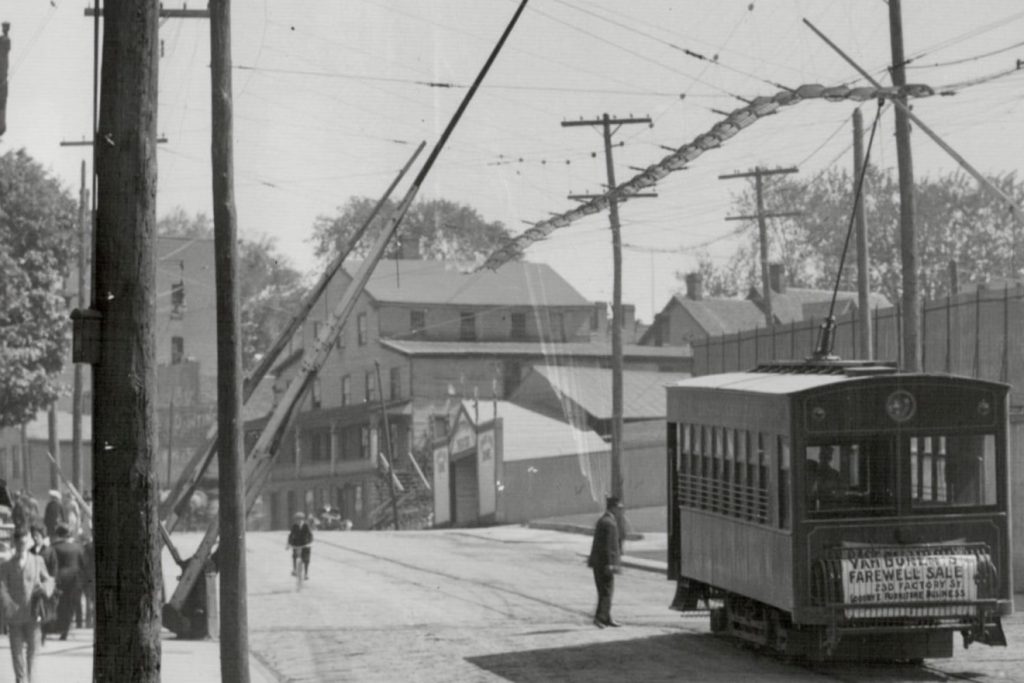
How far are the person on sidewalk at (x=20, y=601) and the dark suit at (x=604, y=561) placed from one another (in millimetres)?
8097

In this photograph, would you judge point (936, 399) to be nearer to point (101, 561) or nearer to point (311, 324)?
point (101, 561)

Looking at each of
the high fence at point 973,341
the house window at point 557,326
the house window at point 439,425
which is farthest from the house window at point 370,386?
the high fence at point 973,341

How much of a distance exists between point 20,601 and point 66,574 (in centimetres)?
661

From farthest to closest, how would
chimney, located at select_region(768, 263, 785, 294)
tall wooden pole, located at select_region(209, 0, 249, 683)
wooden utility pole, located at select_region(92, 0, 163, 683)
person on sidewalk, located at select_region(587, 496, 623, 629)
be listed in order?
1. chimney, located at select_region(768, 263, 785, 294)
2. person on sidewalk, located at select_region(587, 496, 623, 629)
3. tall wooden pole, located at select_region(209, 0, 249, 683)
4. wooden utility pole, located at select_region(92, 0, 163, 683)

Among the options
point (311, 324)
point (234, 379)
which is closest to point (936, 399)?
point (234, 379)

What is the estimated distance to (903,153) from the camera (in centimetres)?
2761

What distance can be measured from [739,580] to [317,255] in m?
84.9

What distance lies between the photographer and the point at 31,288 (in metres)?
40.1

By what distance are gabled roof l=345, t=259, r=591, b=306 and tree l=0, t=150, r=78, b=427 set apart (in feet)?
110

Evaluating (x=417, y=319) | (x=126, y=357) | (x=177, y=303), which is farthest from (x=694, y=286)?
(x=126, y=357)

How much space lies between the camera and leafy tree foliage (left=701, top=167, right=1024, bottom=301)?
3403 inches

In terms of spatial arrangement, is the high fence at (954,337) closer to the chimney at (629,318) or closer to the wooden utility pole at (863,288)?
the wooden utility pole at (863,288)

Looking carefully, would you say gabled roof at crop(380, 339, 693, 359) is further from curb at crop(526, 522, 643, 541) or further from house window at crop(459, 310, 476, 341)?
curb at crop(526, 522, 643, 541)

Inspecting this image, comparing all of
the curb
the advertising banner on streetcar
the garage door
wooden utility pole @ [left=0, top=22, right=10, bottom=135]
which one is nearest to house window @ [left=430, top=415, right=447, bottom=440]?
the garage door
